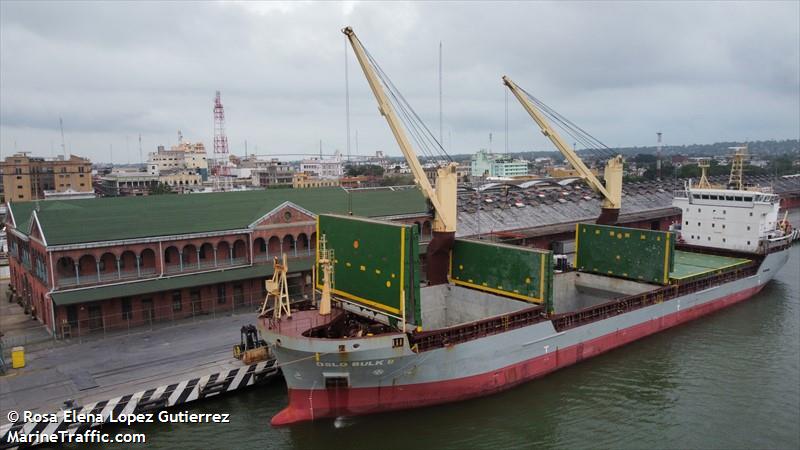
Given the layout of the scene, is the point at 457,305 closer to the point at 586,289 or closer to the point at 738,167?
the point at 586,289

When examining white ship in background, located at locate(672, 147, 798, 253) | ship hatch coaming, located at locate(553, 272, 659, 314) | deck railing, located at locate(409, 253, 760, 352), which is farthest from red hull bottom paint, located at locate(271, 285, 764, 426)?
white ship in background, located at locate(672, 147, 798, 253)

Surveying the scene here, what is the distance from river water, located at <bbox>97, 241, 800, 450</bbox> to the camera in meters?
19.8

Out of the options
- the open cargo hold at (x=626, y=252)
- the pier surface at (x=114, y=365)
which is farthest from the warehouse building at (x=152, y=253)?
the open cargo hold at (x=626, y=252)

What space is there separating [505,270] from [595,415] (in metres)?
7.41

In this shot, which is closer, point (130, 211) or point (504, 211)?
point (130, 211)

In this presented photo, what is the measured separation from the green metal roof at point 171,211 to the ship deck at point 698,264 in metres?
19.1

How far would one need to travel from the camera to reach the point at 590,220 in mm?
58938

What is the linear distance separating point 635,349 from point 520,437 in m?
12.4

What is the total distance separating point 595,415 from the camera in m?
21.8

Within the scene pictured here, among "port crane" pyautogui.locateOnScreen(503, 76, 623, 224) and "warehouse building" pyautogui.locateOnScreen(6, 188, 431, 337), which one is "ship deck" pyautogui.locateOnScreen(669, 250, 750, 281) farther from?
"warehouse building" pyautogui.locateOnScreen(6, 188, 431, 337)

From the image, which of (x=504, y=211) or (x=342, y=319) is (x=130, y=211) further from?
(x=504, y=211)

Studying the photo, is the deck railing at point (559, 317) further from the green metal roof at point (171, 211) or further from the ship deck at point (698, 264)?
the green metal roof at point (171, 211)

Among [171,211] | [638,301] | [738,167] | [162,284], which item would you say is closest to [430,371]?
[638,301]

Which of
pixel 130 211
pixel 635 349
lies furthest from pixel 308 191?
pixel 635 349
